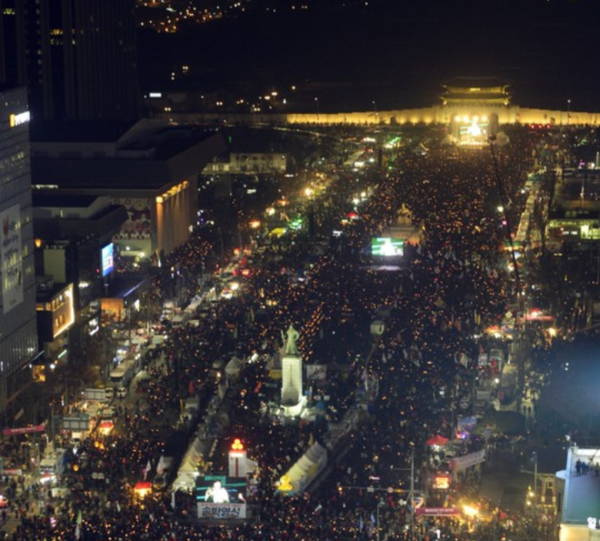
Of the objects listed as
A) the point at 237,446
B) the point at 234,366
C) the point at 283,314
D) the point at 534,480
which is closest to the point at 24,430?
the point at 237,446

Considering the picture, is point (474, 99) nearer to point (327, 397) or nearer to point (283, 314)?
point (283, 314)

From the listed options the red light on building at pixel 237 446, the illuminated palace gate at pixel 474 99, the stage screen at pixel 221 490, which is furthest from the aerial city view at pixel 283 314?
the illuminated palace gate at pixel 474 99

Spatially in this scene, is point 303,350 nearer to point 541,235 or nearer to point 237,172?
point 541,235

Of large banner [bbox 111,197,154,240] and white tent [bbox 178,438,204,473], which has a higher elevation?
white tent [bbox 178,438,204,473]

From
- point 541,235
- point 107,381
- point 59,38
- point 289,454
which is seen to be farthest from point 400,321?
point 59,38

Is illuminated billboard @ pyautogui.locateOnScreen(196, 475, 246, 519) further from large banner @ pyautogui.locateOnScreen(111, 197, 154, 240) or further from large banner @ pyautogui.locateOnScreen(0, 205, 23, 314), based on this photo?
large banner @ pyautogui.locateOnScreen(111, 197, 154, 240)

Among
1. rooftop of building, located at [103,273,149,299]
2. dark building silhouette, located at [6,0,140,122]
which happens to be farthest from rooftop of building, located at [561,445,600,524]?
dark building silhouette, located at [6,0,140,122]

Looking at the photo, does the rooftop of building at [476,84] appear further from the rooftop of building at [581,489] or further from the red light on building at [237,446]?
the red light on building at [237,446]
